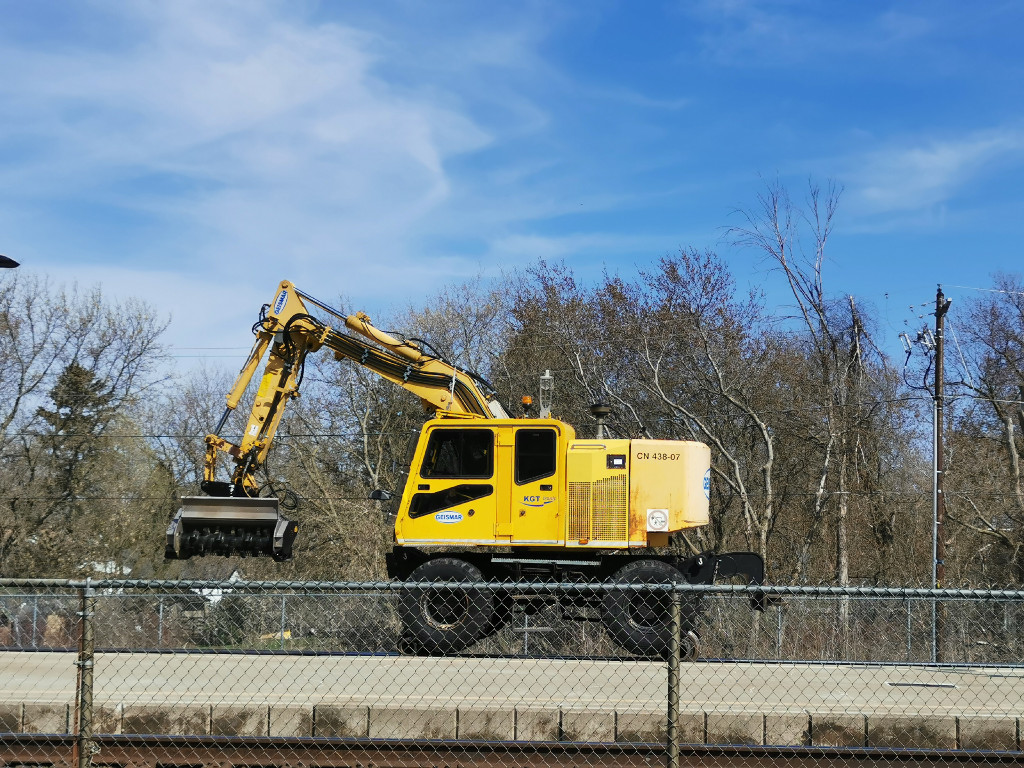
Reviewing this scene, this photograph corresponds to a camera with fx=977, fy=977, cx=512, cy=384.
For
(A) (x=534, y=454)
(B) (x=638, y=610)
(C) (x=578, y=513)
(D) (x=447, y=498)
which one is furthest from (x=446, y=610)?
(B) (x=638, y=610)

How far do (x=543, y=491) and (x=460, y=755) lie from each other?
631 cm

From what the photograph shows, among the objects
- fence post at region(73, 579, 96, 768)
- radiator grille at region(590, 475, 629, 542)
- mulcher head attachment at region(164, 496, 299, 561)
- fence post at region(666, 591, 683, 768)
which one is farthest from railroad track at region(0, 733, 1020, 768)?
mulcher head attachment at region(164, 496, 299, 561)

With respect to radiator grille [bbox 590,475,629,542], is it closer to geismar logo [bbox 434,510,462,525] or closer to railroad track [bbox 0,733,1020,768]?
geismar logo [bbox 434,510,462,525]

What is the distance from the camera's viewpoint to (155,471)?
33.0 meters

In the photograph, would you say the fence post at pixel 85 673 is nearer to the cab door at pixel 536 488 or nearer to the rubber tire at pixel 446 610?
the rubber tire at pixel 446 610

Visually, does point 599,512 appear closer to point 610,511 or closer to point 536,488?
point 610,511

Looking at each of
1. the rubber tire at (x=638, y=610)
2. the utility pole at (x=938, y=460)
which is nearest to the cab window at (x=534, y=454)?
the rubber tire at (x=638, y=610)


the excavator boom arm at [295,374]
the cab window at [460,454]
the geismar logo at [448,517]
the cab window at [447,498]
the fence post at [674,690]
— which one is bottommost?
the fence post at [674,690]

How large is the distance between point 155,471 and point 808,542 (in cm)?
2117

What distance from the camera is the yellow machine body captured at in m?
12.6

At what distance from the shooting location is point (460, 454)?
42.8ft

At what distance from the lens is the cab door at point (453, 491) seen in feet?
41.9

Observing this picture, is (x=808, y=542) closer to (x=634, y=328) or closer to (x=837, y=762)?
(x=634, y=328)

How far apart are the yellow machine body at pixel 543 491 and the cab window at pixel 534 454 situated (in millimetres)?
13
